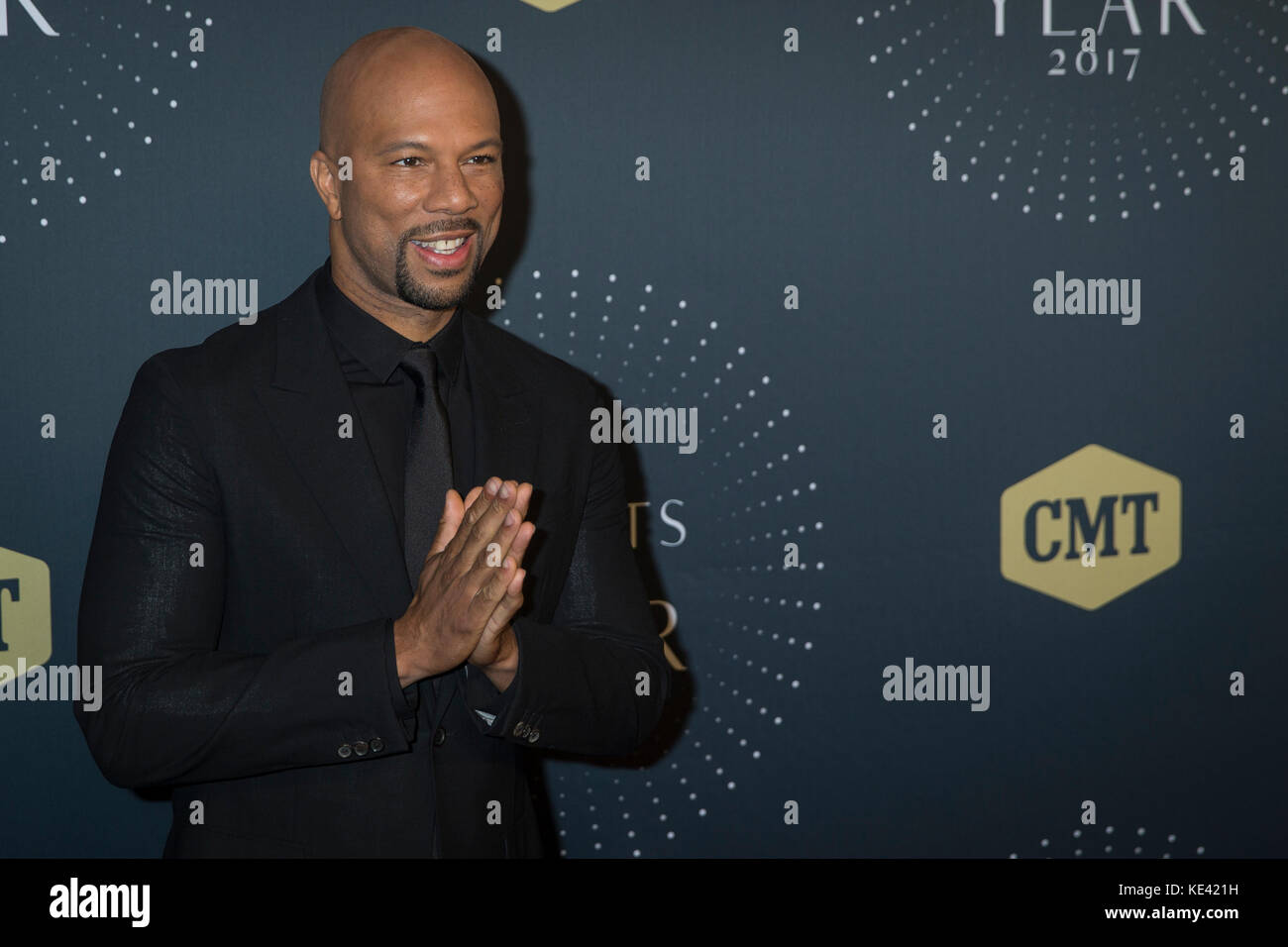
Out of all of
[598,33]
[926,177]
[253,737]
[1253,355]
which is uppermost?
[598,33]

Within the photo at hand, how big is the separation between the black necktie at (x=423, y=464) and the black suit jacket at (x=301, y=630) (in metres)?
0.05

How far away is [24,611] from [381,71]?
4.31ft

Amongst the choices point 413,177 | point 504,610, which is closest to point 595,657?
point 504,610

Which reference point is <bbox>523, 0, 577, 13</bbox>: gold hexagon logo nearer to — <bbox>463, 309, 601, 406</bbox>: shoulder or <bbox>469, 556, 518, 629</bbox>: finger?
<bbox>463, 309, 601, 406</bbox>: shoulder

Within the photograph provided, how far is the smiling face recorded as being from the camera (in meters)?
1.69

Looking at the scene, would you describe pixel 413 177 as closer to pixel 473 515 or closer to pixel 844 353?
pixel 473 515

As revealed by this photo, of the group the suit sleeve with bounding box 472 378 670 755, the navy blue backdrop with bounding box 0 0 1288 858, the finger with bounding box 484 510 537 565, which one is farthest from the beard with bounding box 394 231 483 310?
the navy blue backdrop with bounding box 0 0 1288 858

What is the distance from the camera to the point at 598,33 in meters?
2.40

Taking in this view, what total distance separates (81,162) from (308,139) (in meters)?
0.42

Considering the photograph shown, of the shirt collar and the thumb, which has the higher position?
the shirt collar

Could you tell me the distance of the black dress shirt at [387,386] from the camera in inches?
66.4

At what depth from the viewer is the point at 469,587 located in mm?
1444

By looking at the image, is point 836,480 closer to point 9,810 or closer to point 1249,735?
point 1249,735
